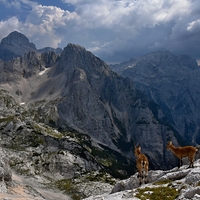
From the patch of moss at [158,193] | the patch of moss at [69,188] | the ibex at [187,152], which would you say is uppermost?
the ibex at [187,152]

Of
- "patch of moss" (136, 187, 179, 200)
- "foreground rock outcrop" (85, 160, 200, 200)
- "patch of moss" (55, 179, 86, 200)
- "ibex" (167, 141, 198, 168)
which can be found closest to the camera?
"foreground rock outcrop" (85, 160, 200, 200)

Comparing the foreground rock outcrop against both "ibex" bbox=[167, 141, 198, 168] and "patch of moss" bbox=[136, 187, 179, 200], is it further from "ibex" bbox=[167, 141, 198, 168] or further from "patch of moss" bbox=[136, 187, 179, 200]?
"ibex" bbox=[167, 141, 198, 168]

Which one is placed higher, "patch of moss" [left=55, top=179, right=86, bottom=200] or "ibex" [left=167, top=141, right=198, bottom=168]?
"ibex" [left=167, top=141, right=198, bottom=168]

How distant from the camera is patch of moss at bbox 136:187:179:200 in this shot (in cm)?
2425

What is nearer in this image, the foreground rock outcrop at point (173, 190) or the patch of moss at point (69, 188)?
the foreground rock outcrop at point (173, 190)

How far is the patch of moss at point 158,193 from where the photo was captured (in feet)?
79.6

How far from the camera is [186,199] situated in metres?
21.9

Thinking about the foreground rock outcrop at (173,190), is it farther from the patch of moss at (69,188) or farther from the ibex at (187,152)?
the patch of moss at (69,188)

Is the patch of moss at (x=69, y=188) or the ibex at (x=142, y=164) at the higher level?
the ibex at (x=142, y=164)

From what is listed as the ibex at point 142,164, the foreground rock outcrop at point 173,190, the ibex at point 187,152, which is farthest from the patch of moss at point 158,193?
the ibex at point 187,152

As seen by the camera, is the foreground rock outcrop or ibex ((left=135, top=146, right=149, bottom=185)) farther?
ibex ((left=135, top=146, right=149, bottom=185))

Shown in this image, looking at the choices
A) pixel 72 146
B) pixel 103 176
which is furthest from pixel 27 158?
pixel 72 146

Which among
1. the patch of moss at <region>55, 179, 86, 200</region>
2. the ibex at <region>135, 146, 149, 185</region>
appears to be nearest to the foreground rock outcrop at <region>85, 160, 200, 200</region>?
the ibex at <region>135, 146, 149, 185</region>

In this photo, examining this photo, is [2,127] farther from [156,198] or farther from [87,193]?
[156,198]
